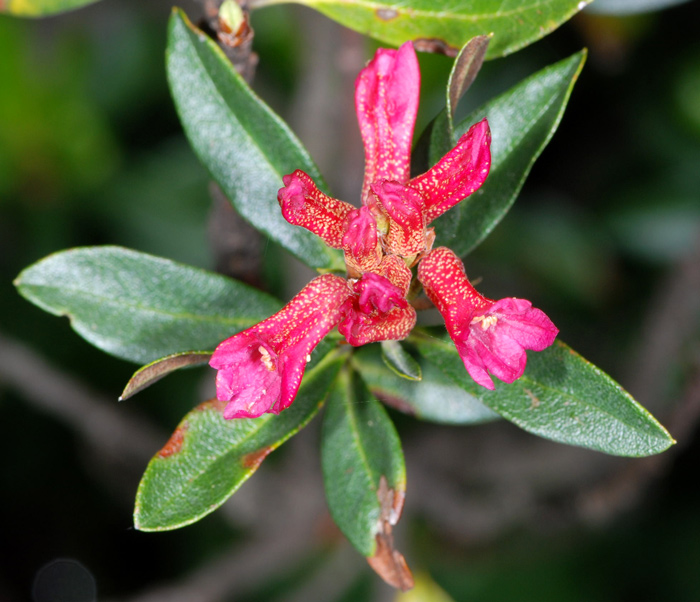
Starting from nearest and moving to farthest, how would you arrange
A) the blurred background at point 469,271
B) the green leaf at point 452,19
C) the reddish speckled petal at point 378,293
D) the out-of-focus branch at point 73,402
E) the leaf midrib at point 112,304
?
the reddish speckled petal at point 378,293 → the green leaf at point 452,19 → the leaf midrib at point 112,304 → the out-of-focus branch at point 73,402 → the blurred background at point 469,271

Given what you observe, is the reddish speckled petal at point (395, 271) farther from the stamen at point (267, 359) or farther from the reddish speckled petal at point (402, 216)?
the stamen at point (267, 359)

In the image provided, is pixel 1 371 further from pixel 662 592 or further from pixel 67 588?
pixel 662 592

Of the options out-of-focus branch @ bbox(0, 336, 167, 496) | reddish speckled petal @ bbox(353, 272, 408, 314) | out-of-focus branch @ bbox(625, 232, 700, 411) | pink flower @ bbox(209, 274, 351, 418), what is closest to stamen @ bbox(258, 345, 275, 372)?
pink flower @ bbox(209, 274, 351, 418)

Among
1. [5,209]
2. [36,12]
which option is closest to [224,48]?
[36,12]

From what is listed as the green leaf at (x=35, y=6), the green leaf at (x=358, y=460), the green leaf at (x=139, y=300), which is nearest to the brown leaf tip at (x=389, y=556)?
the green leaf at (x=358, y=460)

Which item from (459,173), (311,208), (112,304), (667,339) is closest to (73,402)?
(112,304)

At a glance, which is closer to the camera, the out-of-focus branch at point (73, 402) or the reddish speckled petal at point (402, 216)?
the reddish speckled petal at point (402, 216)

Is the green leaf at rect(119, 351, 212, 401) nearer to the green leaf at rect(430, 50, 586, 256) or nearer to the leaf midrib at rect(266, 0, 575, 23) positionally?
the green leaf at rect(430, 50, 586, 256)
